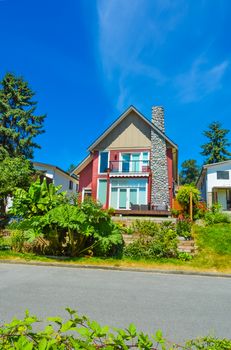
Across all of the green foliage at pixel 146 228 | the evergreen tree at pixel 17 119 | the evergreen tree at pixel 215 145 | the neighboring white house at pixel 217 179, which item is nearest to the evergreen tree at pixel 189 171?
the evergreen tree at pixel 215 145

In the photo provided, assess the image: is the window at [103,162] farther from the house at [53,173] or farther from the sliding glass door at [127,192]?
the house at [53,173]

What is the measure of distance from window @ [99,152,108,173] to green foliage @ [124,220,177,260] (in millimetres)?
14000

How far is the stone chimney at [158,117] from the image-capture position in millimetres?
28375

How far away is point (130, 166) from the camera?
2658 cm

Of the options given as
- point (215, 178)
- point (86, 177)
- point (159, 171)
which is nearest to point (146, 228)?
point (159, 171)

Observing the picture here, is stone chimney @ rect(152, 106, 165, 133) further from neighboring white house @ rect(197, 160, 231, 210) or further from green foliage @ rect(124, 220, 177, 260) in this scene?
green foliage @ rect(124, 220, 177, 260)

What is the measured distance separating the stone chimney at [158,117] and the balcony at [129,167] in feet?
14.8

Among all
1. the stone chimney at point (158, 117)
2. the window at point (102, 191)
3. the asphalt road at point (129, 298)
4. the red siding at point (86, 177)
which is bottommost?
the asphalt road at point (129, 298)

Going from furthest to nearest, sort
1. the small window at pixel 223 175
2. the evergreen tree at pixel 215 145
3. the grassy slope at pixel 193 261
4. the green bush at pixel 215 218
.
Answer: the evergreen tree at pixel 215 145, the small window at pixel 223 175, the green bush at pixel 215 218, the grassy slope at pixel 193 261

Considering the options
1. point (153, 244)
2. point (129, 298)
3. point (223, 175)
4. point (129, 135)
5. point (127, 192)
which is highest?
point (129, 135)

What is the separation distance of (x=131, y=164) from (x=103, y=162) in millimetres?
2858

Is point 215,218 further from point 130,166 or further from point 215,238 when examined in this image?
point 130,166

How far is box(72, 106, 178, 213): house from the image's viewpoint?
84.1ft

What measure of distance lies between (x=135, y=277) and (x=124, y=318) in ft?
14.1
